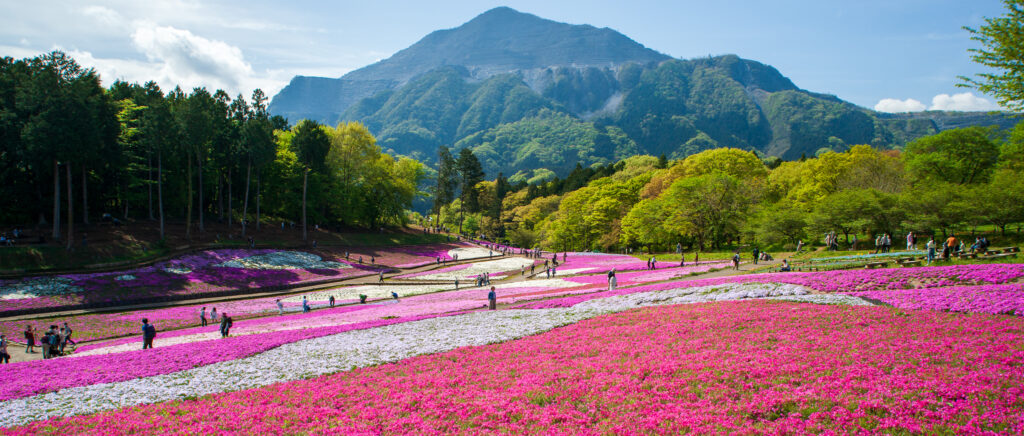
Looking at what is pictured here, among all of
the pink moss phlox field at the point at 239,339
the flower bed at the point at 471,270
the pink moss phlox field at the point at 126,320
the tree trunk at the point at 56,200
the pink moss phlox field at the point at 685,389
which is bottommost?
the pink moss phlox field at the point at 126,320

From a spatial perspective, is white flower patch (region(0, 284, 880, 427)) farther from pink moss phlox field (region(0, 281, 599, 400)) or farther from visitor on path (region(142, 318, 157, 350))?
visitor on path (region(142, 318, 157, 350))

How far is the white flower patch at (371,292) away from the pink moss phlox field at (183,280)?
5.80m

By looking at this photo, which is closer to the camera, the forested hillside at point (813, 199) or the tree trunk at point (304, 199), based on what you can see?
the forested hillside at point (813, 199)

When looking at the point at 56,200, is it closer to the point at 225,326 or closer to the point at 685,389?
the point at 225,326

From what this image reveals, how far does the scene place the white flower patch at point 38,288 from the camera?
33188 mm

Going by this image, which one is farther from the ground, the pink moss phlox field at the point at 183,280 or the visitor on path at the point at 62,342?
the pink moss phlox field at the point at 183,280

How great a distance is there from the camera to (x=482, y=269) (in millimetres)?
56750

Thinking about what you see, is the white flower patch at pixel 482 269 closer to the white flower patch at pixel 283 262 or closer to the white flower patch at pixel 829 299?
the white flower patch at pixel 283 262

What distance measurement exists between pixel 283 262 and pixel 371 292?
16.5 metres

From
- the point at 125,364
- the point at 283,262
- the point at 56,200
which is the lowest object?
the point at 125,364

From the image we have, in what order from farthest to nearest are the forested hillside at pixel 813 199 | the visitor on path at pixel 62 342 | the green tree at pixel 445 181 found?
the green tree at pixel 445 181 → the forested hillside at pixel 813 199 → the visitor on path at pixel 62 342

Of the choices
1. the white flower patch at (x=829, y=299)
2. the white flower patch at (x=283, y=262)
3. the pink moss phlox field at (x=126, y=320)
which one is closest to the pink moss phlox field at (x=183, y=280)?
the white flower patch at (x=283, y=262)

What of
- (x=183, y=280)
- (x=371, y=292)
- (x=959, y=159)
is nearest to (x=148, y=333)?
(x=371, y=292)

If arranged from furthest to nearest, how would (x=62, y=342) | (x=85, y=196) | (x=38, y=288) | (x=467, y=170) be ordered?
(x=467, y=170) → (x=85, y=196) → (x=38, y=288) → (x=62, y=342)
